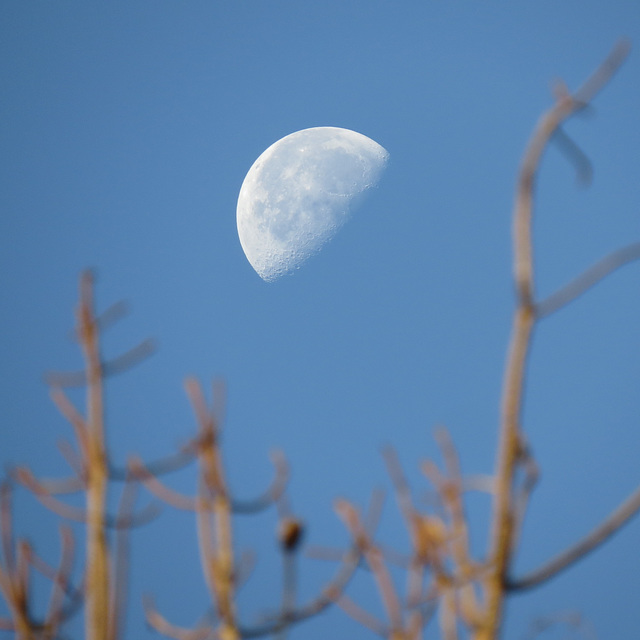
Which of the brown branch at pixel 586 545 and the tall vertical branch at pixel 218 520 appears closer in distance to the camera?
the brown branch at pixel 586 545

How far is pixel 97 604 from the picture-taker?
200 centimetres

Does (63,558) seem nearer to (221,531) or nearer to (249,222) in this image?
(221,531)

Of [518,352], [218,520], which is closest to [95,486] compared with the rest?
[218,520]

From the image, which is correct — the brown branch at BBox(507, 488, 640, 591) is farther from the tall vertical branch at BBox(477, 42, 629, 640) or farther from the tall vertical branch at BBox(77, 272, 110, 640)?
the tall vertical branch at BBox(77, 272, 110, 640)

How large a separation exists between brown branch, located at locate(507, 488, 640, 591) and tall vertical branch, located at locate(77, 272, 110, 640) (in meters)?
1.51

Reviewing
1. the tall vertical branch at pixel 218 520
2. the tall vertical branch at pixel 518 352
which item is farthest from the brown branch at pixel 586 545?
the tall vertical branch at pixel 218 520

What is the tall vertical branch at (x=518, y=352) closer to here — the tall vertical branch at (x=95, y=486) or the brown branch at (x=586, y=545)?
the brown branch at (x=586, y=545)

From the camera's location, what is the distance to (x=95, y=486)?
7.36 ft

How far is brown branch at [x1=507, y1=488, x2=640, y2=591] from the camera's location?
1086 mm

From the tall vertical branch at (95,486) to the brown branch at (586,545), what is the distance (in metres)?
1.51

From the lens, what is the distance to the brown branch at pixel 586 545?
1086mm

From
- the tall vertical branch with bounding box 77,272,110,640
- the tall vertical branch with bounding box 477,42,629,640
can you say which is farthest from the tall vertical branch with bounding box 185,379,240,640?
the tall vertical branch with bounding box 477,42,629,640

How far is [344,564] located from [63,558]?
4.02 ft

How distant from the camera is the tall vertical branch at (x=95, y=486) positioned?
2012 mm
